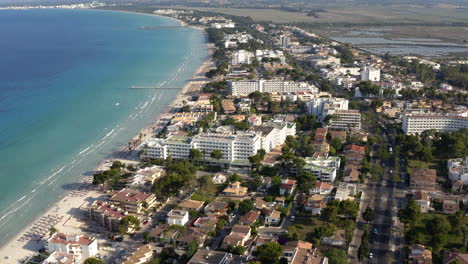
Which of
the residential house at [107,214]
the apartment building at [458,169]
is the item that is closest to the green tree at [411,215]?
the apartment building at [458,169]

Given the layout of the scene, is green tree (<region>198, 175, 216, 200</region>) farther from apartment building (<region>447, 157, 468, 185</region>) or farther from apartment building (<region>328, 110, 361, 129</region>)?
apartment building (<region>328, 110, 361, 129</region>)

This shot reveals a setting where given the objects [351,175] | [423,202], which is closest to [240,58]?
[351,175]

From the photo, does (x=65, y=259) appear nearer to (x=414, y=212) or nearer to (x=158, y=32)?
(x=414, y=212)

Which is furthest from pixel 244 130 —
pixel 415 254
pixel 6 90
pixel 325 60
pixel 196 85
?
pixel 325 60

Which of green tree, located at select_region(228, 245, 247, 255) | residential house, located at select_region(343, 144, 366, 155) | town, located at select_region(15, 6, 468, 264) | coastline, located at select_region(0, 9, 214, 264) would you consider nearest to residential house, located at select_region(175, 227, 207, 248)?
town, located at select_region(15, 6, 468, 264)

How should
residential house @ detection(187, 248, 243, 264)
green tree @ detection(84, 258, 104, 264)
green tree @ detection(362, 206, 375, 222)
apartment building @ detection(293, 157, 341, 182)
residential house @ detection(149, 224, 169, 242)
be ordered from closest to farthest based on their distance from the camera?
1. green tree @ detection(84, 258, 104, 264)
2. residential house @ detection(187, 248, 243, 264)
3. residential house @ detection(149, 224, 169, 242)
4. green tree @ detection(362, 206, 375, 222)
5. apartment building @ detection(293, 157, 341, 182)

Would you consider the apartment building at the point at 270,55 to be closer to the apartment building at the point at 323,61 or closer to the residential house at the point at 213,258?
the apartment building at the point at 323,61

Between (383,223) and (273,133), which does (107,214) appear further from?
(273,133)
